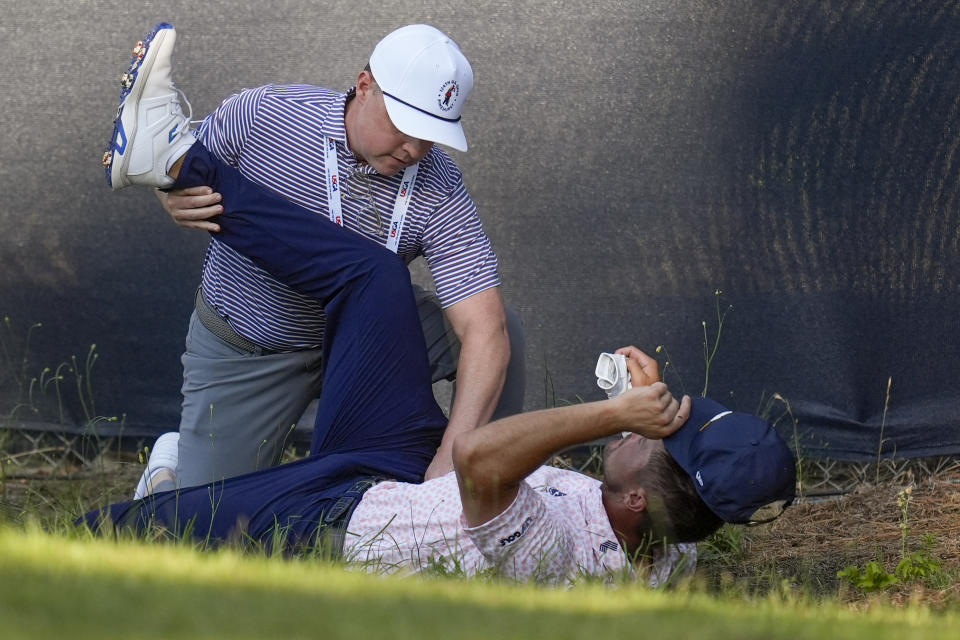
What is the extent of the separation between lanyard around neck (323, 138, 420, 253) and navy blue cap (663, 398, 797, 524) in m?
1.06

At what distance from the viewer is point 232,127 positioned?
322 cm

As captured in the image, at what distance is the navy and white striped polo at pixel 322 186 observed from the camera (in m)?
3.16

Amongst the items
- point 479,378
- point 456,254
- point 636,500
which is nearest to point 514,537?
point 636,500

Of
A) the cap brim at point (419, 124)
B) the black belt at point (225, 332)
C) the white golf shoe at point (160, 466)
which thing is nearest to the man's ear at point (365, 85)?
the cap brim at point (419, 124)

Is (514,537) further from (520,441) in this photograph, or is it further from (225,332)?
(225,332)

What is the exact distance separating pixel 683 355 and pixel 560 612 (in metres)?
2.31

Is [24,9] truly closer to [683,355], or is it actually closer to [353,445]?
[353,445]

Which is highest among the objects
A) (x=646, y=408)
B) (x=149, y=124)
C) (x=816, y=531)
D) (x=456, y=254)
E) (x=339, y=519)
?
(x=149, y=124)

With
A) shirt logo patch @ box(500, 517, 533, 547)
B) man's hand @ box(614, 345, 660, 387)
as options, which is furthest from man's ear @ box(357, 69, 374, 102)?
shirt logo patch @ box(500, 517, 533, 547)

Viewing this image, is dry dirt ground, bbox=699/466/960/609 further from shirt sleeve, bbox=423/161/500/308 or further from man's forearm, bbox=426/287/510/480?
shirt sleeve, bbox=423/161/500/308

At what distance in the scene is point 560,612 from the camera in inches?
63.6

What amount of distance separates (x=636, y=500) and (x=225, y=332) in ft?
4.78

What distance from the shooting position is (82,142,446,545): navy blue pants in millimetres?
2885

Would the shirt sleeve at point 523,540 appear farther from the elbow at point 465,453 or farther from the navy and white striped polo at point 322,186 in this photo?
the navy and white striped polo at point 322,186
